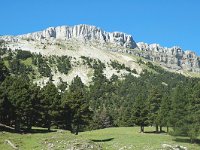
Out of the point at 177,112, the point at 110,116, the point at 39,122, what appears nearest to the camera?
the point at 177,112

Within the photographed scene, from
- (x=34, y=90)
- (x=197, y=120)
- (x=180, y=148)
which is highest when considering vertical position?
(x=34, y=90)

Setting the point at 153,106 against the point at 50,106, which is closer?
the point at 50,106

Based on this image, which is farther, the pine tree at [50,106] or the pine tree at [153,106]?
the pine tree at [153,106]

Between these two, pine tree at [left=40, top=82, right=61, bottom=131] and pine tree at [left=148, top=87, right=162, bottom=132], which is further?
pine tree at [left=148, top=87, right=162, bottom=132]

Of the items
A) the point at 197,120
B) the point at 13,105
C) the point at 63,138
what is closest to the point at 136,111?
the point at 197,120

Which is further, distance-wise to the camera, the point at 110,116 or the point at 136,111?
the point at 110,116

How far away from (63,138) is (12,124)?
30.9 meters

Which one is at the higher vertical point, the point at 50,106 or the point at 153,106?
the point at 153,106

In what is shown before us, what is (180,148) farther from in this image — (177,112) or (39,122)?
(39,122)

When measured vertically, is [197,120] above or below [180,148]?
above

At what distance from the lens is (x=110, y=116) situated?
164375 millimetres

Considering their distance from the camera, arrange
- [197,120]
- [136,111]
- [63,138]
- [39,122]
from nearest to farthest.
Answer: [63,138]
[197,120]
[39,122]
[136,111]

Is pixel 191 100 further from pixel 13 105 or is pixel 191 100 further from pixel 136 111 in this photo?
pixel 13 105

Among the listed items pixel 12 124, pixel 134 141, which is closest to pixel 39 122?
pixel 12 124
